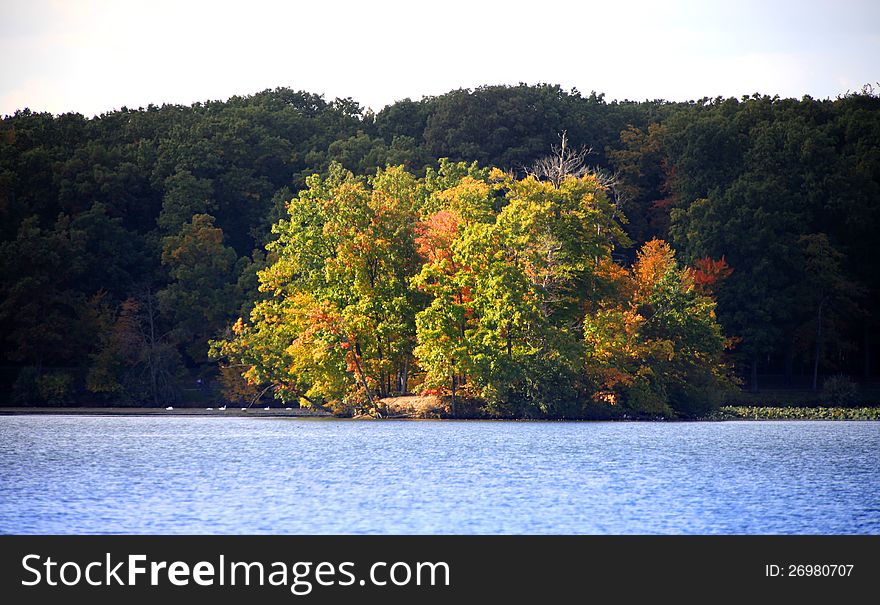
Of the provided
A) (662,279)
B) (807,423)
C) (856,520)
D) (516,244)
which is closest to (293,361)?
(516,244)

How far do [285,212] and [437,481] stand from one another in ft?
187

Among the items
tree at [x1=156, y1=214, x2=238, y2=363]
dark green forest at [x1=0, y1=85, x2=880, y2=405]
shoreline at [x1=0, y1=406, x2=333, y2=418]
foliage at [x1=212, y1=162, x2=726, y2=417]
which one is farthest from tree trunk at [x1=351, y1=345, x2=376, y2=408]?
tree at [x1=156, y1=214, x2=238, y2=363]

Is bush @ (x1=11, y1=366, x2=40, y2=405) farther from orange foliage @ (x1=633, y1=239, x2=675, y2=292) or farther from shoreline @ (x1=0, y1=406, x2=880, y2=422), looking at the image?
orange foliage @ (x1=633, y1=239, x2=675, y2=292)

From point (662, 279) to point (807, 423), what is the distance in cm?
1018

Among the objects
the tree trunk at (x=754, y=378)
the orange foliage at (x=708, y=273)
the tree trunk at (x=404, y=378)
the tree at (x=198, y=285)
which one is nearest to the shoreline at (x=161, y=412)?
the tree trunk at (x=404, y=378)

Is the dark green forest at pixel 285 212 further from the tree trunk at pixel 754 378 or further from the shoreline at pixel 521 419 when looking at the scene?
the shoreline at pixel 521 419

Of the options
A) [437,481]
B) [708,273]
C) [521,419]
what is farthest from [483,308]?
[437,481]

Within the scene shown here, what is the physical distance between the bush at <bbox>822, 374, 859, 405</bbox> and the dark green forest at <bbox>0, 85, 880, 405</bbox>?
12.4 feet

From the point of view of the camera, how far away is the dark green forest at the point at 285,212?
3322 inches

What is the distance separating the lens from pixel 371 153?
9325cm

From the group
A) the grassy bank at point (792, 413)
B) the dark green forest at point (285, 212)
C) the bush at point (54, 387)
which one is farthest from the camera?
the dark green forest at point (285, 212)

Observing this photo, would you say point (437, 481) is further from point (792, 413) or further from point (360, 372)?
point (792, 413)

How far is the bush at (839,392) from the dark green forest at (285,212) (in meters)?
3.77

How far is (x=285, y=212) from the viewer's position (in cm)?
9006
